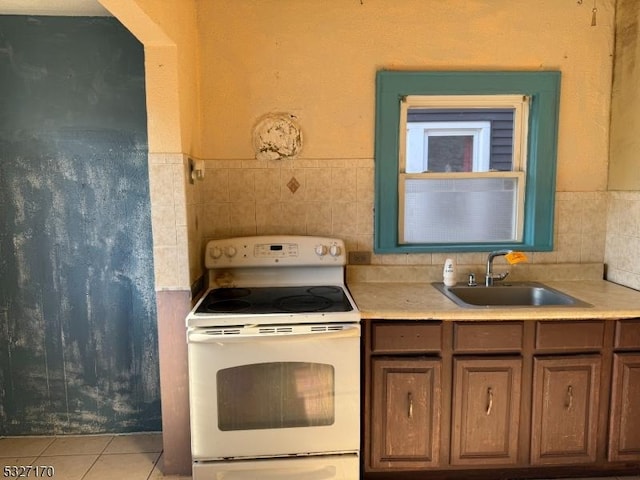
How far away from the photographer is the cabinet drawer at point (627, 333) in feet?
6.35

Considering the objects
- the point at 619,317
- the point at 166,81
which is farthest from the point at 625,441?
the point at 166,81

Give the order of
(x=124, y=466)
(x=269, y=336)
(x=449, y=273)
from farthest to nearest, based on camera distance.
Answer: (x=449, y=273) < (x=124, y=466) < (x=269, y=336)

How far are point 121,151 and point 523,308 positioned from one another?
2.14m

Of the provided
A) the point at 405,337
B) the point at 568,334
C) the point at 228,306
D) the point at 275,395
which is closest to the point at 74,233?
the point at 228,306

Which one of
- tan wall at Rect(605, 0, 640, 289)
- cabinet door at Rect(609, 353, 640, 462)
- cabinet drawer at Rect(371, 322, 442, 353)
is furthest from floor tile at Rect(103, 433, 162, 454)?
tan wall at Rect(605, 0, 640, 289)

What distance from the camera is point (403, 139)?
97.8 inches

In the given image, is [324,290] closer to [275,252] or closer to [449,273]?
[275,252]

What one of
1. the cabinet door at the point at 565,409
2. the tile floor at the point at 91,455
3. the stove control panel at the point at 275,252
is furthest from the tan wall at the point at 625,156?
the tile floor at the point at 91,455

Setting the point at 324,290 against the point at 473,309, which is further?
the point at 324,290

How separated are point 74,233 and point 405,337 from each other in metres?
1.81

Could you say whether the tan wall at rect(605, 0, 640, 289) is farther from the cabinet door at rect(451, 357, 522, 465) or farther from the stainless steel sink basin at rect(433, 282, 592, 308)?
the cabinet door at rect(451, 357, 522, 465)

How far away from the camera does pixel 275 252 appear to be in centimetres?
236

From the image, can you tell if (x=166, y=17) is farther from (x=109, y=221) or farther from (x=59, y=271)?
(x=59, y=271)

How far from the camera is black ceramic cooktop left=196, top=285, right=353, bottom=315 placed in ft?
6.29
